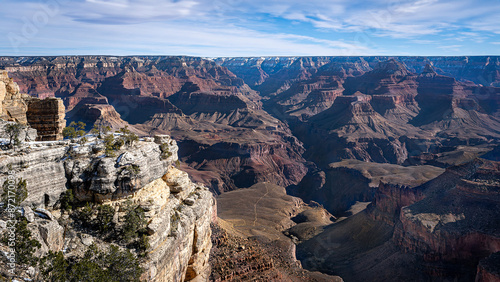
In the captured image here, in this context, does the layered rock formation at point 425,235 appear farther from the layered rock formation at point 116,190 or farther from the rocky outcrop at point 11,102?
the rocky outcrop at point 11,102

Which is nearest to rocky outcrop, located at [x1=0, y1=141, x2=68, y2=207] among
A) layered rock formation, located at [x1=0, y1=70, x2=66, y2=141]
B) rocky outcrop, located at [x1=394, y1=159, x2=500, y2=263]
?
layered rock formation, located at [x1=0, y1=70, x2=66, y2=141]

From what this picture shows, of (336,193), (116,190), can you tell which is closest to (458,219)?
(116,190)

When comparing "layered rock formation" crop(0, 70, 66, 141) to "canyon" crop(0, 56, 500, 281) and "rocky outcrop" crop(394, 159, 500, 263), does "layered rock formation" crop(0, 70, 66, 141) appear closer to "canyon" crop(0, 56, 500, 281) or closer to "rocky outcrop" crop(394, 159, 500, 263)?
"canyon" crop(0, 56, 500, 281)

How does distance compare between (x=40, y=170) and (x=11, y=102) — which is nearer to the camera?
(x=40, y=170)

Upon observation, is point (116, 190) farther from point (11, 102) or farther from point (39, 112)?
point (11, 102)

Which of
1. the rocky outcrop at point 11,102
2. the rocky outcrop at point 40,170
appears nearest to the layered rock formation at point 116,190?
the rocky outcrop at point 40,170

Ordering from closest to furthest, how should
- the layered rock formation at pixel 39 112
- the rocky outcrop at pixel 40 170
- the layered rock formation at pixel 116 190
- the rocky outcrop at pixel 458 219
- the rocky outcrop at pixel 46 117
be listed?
1. the rocky outcrop at pixel 40 170
2. the layered rock formation at pixel 116 190
3. the layered rock formation at pixel 39 112
4. the rocky outcrop at pixel 46 117
5. the rocky outcrop at pixel 458 219

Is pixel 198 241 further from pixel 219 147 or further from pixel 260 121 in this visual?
pixel 260 121

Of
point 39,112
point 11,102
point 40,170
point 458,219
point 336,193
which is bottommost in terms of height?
point 336,193
